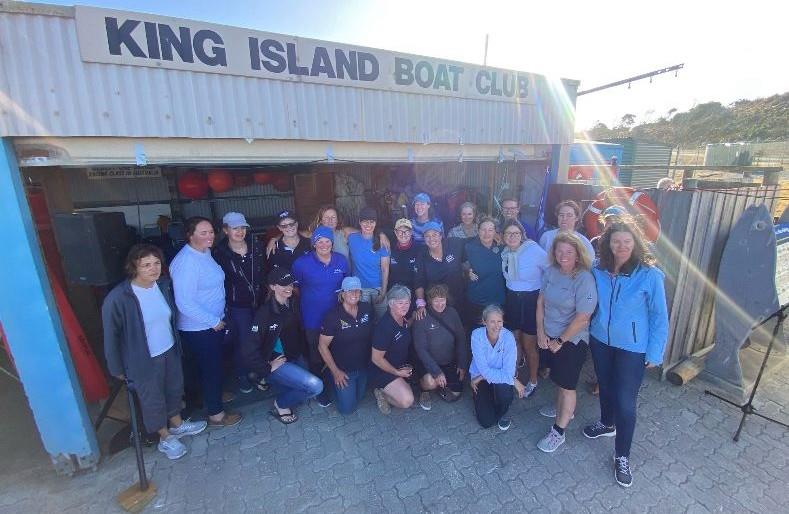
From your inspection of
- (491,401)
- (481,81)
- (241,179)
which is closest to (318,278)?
(491,401)

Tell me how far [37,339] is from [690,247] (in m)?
6.09

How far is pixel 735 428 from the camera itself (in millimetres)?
3424

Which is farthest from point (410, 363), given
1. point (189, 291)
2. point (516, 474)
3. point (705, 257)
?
point (705, 257)

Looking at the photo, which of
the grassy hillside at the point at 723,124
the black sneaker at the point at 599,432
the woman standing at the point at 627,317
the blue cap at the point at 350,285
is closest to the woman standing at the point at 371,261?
the blue cap at the point at 350,285

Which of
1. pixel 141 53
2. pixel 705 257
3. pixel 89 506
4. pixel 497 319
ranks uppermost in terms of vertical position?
pixel 141 53

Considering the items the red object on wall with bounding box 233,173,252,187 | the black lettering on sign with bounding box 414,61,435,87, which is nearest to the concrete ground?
the black lettering on sign with bounding box 414,61,435,87

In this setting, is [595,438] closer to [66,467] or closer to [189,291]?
[189,291]

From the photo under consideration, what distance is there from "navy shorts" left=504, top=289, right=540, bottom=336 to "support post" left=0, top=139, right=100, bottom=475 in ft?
12.9

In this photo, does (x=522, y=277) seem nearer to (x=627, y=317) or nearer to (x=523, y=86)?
(x=627, y=317)

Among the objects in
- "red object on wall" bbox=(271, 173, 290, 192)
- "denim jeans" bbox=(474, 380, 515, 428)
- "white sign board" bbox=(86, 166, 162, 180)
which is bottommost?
"denim jeans" bbox=(474, 380, 515, 428)

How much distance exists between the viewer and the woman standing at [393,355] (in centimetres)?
353

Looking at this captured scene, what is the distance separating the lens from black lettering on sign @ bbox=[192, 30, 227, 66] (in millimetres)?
3160

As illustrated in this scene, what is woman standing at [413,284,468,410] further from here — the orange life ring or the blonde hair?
the orange life ring

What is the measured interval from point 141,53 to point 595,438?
199 inches
